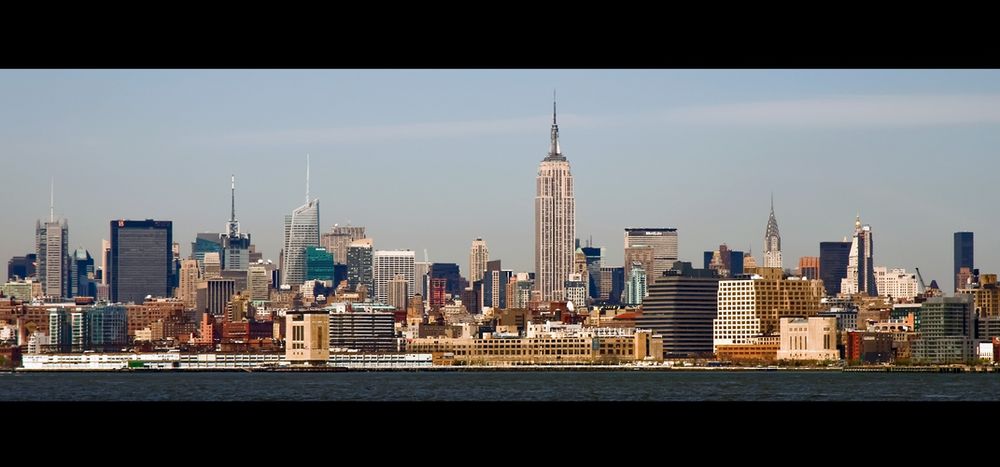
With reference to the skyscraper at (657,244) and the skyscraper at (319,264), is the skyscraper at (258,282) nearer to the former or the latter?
the skyscraper at (319,264)

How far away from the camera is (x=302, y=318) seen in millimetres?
94750

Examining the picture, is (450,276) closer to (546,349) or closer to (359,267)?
(359,267)

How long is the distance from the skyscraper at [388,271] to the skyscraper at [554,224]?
41.2ft

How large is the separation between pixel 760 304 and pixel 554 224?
5866 cm

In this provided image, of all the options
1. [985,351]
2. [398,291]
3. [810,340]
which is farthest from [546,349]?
[398,291]

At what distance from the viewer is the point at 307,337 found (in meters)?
93.7

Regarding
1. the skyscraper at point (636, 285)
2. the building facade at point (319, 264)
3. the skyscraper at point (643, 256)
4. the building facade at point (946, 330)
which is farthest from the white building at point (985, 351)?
the building facade at point (319, 264)

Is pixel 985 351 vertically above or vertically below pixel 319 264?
below

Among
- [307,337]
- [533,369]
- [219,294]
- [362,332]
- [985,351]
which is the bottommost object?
[533,369]
